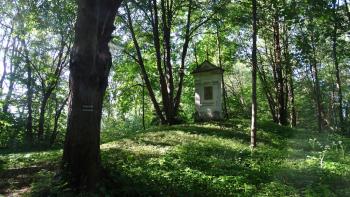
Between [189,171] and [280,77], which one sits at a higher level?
[280,77]

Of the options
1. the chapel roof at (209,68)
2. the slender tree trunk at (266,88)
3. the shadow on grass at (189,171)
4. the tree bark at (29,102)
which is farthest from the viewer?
the slender tree trunk at (266,88)

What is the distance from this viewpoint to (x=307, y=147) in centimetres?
1420

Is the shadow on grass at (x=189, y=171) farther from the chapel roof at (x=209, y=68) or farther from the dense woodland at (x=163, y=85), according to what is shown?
the chapel roof at (x=209, y=68)

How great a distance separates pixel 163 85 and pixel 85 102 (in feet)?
46.7

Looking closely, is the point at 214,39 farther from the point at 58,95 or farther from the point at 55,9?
the point at 55,9

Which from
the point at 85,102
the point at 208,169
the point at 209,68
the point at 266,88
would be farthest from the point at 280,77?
the point at 85,102

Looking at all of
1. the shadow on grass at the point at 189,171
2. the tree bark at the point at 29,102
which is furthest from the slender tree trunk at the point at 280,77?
the tree bark at the point at 29,102

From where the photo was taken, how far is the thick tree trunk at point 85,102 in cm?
709

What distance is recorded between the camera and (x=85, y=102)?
7246mm

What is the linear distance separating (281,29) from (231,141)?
54.8 feet

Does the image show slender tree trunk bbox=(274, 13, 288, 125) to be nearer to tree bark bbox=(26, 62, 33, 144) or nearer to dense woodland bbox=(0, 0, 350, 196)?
dense woodland bbox=(0, 0, 350, 196)

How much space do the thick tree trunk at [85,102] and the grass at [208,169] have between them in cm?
50

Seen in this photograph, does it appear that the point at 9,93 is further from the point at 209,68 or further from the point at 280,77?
the point at 280,77

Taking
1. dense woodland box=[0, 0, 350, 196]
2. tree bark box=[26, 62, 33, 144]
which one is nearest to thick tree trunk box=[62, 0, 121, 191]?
dense woodland box=[0, 0, 350, 196]
